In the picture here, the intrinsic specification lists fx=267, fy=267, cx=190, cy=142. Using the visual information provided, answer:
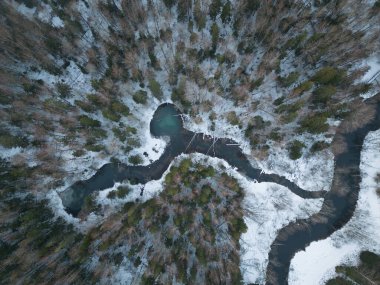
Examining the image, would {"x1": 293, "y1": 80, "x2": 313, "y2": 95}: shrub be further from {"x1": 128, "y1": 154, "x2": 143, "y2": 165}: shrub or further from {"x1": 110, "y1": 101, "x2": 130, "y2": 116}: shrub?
{"x1": 128, "y1": 154, "x2": 143, "y2": 165}: shrub

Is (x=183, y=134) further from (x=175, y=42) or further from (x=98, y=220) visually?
(x=98, y=220)

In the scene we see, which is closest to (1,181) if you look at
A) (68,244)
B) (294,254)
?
(68,244)

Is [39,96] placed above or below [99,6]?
below

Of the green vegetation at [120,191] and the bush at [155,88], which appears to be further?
the green vegetation at [120,191]

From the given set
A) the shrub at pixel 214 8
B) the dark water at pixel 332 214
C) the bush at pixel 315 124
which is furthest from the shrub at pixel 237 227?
the shrub at pixel 214 8

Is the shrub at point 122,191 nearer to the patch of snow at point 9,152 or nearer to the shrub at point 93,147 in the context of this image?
the shrub at point 93,147

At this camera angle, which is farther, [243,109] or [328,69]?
[243,109]

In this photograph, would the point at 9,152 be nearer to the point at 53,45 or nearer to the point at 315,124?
the point at 53,45
